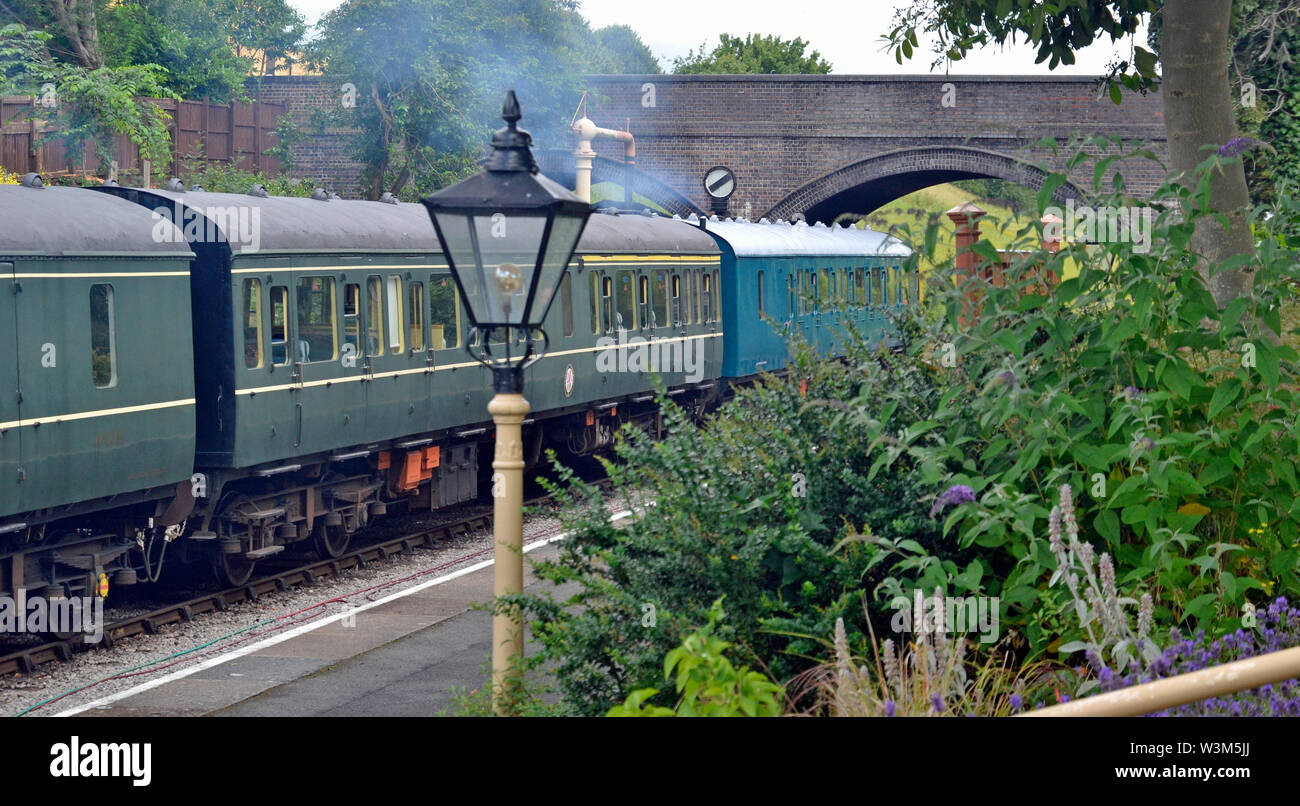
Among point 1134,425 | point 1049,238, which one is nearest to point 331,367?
point 1049,238

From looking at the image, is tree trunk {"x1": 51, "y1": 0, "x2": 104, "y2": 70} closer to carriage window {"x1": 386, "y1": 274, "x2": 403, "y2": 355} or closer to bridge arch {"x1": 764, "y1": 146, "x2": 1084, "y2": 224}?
bridge arch {"x1": 764, "y1": 146, "x2": 1084, "y2": 224}

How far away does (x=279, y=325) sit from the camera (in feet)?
45.0

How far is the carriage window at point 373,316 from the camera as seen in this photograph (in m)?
15.0

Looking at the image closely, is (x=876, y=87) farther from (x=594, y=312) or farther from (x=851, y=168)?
(x=594, y=312)

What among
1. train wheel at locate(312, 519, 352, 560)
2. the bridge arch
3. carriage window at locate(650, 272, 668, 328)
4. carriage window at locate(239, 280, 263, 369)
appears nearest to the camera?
carriage window at locate(239, 280, 263, 369)

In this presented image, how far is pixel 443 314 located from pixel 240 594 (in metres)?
4.48

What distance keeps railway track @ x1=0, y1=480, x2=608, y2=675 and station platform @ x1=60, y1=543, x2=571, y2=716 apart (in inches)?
42.7

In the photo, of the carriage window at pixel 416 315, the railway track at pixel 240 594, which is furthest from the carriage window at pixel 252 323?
the carriage window at pixel 416 315

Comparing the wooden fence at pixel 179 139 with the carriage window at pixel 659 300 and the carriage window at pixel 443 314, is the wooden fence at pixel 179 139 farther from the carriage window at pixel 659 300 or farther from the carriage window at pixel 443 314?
the carriage window at pixel 443 314

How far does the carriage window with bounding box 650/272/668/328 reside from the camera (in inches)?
885

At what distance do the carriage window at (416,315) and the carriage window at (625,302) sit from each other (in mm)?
5166

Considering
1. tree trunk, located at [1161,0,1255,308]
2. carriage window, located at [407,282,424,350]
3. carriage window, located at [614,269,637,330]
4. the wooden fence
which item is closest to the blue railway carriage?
carriage window, located at [614,269,637,330]

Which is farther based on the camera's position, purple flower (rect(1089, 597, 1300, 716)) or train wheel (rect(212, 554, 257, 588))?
train wheel (rect(212, 554, 257, 588))
